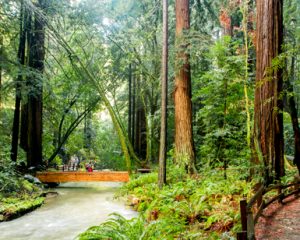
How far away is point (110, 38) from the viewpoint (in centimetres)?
1450

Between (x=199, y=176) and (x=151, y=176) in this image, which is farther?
(x=151, y=176)

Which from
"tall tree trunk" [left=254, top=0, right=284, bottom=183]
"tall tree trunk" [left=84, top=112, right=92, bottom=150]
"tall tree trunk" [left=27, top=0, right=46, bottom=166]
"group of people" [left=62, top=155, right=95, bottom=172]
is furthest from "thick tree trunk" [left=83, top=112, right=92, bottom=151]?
"tall tree trunk" [left=254, top=0, right=284, bottom=183]

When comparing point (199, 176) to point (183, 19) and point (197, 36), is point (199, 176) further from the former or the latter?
point (183, 19)

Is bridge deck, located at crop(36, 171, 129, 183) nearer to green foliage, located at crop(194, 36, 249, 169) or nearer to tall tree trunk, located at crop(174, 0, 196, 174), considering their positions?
tall tree trunk, located at crop(174, 0, 196, 174)

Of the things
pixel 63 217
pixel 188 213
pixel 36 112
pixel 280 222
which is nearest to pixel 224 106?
pixel 188 213

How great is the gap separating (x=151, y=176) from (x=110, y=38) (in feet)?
24.7

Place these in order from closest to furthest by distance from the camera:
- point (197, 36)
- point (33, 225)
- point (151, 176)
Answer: point (33, 225), point (197, 36), point (151, 176)

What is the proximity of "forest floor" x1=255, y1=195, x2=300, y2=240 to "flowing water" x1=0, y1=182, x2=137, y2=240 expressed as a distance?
360 centimetres

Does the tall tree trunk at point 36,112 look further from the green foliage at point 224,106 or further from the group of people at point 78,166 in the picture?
the green foliage at point 224,106

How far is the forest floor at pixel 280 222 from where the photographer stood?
3545mm

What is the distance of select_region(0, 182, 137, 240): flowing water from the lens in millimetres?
5988

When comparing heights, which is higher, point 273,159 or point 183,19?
point 183,19

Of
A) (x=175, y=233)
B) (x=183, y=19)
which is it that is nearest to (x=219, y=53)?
(x=183, y=19)

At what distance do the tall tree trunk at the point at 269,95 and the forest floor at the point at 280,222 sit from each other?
0.66 m
